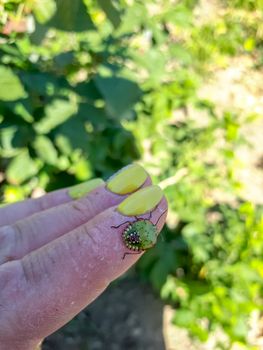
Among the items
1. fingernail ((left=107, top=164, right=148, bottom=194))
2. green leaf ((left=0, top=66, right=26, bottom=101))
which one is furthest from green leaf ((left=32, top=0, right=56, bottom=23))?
fingernail ((left=107, top=164, right=148, bottom=194))

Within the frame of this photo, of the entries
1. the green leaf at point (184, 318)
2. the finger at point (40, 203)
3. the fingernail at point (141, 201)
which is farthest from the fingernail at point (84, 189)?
the green leaf at point (184, 318)

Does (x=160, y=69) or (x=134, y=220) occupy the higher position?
(x=134, y=220)

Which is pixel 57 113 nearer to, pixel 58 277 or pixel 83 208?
pixel 83 208

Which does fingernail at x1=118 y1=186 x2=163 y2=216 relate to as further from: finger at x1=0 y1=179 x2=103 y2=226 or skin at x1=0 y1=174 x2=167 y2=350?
finger at x1=0 y1=179 x2=103 y2=226

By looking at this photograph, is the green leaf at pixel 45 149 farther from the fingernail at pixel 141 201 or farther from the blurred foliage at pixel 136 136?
the fingernail at pixel 141 201

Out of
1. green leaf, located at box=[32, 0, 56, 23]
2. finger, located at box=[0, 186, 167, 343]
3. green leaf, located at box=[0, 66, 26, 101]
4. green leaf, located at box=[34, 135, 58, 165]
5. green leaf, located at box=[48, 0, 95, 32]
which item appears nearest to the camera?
finger, located at box=[0, 186, 167, 343]

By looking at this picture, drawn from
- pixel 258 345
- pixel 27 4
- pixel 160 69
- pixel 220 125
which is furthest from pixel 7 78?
pixel 258 345

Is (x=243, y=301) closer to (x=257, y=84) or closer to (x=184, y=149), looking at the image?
(x=184, y=149)
